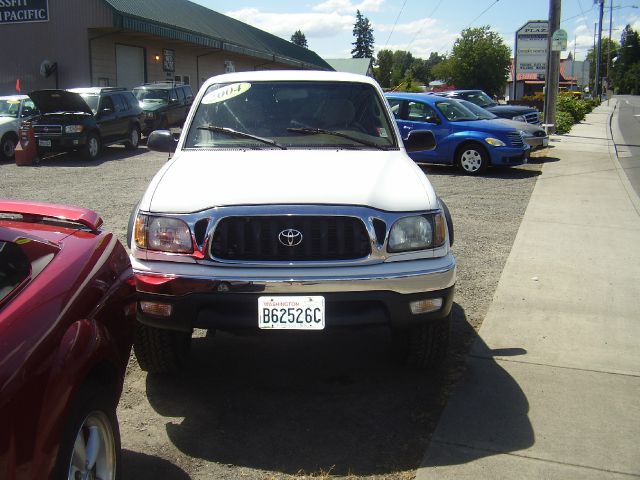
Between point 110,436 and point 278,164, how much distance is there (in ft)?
6.47

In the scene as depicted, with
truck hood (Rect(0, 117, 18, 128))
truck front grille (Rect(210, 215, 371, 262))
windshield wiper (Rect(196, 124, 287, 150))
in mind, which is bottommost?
truck front grille (Rect(210, 215, 371, 262))

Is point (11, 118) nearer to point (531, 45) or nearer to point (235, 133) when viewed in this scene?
point (235, 133)

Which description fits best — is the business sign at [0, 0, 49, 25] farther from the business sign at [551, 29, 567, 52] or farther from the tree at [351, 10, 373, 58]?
the tree at [351, 10, 373, 58]

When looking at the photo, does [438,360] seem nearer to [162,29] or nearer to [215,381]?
[215,381]

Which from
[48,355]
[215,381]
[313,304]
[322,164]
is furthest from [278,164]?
[48,355]

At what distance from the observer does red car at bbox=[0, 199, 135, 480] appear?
6.42ft

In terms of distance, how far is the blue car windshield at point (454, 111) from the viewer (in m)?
14.1

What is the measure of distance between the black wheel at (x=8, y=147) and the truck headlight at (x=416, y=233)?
15.1m

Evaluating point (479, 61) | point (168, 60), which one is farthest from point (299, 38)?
point (168, 60)

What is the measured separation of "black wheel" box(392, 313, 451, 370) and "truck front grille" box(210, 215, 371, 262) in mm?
660

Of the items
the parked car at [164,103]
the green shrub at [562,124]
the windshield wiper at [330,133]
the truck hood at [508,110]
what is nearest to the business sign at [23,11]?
the parked car at [164,103]

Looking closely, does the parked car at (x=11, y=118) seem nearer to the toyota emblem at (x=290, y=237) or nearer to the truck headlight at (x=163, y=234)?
the truck headlight at (x=163, y=234)

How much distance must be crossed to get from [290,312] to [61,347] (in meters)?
1.34

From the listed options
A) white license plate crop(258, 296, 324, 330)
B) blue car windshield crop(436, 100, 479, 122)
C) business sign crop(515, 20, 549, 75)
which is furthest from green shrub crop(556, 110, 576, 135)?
white license plate crop(258, 296, 324, 330)
